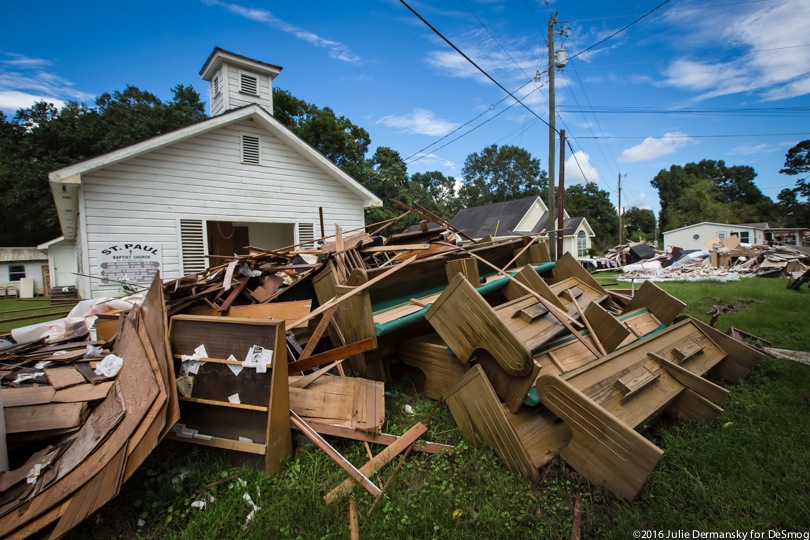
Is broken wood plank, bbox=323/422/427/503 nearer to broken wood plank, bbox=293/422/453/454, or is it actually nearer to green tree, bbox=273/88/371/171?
broken wood plank, bbox=293/422/453/454

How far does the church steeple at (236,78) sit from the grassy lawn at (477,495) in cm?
1041

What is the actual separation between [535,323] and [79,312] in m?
5.48

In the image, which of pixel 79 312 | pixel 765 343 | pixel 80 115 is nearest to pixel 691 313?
pixel 765 343

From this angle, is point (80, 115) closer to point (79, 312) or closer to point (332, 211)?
point (332, 211)

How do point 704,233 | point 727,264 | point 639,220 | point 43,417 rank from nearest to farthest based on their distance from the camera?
1. point 43,417
2. point 727,264
3. point 704,233
4. point 639,220

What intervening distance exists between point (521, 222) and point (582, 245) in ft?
25.3

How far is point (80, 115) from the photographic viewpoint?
2805 centimetres

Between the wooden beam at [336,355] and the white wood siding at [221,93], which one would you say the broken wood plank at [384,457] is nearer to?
the wooden beam at [336,355]

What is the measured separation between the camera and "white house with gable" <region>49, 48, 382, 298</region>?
692 centimetres

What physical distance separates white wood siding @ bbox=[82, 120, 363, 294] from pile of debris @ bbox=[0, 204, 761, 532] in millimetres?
4839

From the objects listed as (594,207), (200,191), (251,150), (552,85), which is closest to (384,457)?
(200,191)

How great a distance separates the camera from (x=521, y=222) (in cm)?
2639

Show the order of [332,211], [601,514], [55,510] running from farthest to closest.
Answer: [332,211] → [601,514] → [55,510]

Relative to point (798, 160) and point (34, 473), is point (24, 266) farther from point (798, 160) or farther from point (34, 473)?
point (798, 160)
